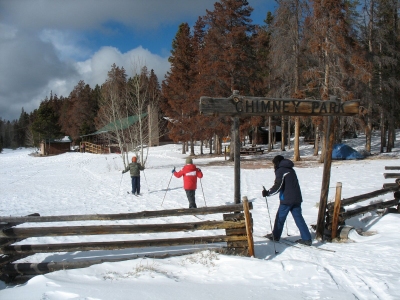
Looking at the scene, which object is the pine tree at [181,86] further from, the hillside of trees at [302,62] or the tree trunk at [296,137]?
the tree trunk at [296,137]

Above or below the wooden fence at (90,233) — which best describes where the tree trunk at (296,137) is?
above

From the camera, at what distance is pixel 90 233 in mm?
5766

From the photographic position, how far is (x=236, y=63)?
93.1 feet

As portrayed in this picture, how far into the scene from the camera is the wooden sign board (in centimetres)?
675

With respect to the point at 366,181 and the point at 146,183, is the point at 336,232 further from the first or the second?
the point at 146,183

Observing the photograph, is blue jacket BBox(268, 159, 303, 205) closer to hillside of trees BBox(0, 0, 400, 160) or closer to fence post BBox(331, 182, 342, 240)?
fence post BBox(331, 182, 342, 240)

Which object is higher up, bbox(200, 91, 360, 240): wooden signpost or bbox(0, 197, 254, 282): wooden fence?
bbox(200, 91, 360, 240): wooden signpost

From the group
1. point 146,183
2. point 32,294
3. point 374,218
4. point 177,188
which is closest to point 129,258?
point 32,294

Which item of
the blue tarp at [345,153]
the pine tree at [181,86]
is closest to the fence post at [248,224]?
the blue tarp at [345,153]

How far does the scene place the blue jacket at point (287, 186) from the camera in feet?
22.6

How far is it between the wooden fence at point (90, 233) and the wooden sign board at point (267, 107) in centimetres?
188

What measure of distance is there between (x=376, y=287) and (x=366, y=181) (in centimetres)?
1189

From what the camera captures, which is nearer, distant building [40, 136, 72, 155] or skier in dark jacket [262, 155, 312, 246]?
skier in dark jacket [262, 155, 312, 246]

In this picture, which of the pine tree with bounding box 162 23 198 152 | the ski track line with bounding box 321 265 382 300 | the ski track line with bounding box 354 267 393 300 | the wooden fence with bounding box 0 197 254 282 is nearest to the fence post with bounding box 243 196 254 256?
the wooden fence with bounding box 0 197 254 282
